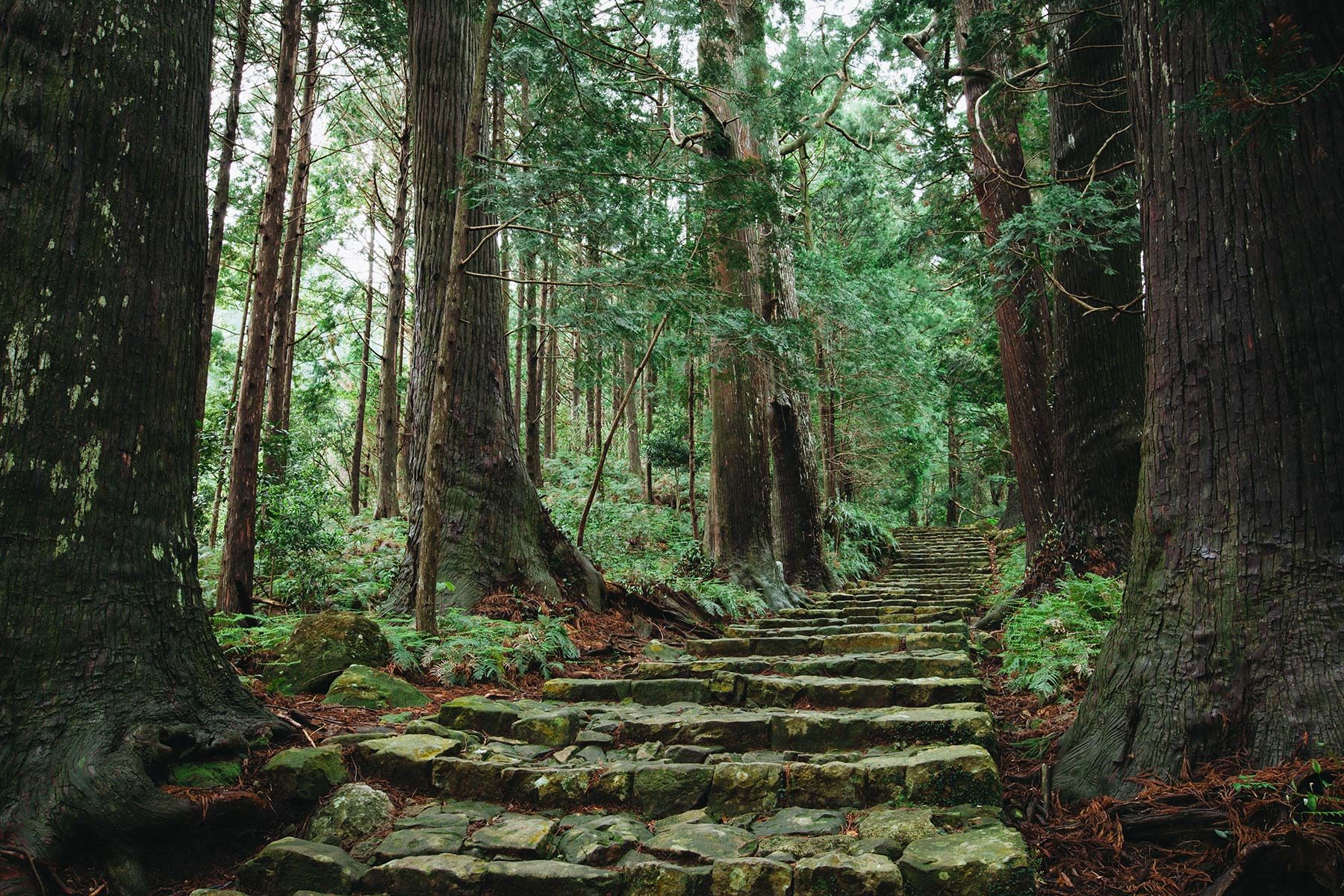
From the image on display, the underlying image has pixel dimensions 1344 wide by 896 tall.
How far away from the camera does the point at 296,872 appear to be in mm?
2615

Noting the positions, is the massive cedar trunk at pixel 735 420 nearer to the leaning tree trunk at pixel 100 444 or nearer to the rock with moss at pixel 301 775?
the leaning tree trunk at pixel 100 444

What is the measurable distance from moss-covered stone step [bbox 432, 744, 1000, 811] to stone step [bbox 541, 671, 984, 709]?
752 mm

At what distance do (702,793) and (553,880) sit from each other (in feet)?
2.55

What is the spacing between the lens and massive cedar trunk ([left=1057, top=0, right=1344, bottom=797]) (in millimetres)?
2672

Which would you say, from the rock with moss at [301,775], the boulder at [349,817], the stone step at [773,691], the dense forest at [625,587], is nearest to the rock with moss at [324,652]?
the dense forest at [625,587]

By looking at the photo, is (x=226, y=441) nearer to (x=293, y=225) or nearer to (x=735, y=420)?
(x=293, y=225)

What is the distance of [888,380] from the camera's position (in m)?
19.5

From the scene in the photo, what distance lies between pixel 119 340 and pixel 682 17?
865cm

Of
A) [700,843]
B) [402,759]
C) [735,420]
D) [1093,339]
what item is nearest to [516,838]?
[700,843]

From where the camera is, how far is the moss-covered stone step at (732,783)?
280cm

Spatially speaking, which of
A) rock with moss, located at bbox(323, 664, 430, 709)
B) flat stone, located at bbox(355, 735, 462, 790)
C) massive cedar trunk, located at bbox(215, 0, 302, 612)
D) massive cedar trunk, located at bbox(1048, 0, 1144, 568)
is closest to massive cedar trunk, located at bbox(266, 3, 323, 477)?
massive cedar trunk, located at bbox(215, 0, 302, 612)

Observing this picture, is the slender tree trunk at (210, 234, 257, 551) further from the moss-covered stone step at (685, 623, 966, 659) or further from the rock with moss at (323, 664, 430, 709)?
the moss-covered stone step at (685, 623, 966, 659)

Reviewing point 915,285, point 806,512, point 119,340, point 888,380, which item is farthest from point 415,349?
point 915,285

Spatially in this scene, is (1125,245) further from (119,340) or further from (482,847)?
(119,340)
